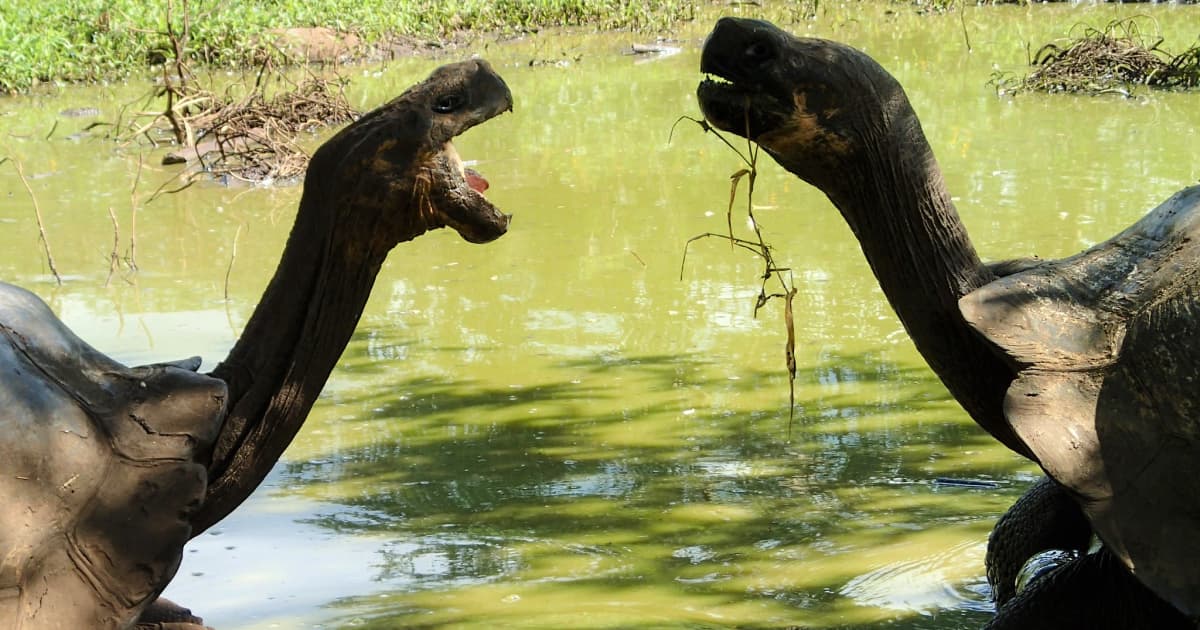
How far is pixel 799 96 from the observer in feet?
9.65

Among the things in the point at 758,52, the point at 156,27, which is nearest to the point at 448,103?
the point at 758,52

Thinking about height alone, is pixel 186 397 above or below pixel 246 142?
below

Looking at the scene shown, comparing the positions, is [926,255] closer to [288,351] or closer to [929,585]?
[929,585]

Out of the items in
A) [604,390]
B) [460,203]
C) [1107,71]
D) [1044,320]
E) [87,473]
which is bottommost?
[604,390]

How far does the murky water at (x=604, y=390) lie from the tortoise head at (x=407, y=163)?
1.11 meters

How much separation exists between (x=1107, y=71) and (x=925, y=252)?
8918 millimetres

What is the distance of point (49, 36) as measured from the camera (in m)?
13.1

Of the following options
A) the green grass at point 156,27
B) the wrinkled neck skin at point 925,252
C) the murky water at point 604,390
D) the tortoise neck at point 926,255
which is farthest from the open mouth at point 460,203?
the green grass at point 156,27

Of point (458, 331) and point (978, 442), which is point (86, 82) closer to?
point (458, 331)

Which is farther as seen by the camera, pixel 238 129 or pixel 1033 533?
pixel 238 129

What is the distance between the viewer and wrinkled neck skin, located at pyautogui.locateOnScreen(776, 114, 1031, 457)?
3074 millimetres

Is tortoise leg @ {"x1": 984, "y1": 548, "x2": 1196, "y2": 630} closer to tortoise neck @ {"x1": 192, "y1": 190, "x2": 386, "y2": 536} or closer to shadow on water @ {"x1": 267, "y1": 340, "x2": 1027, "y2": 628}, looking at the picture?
shadow on water @ {"x1": 267, "y1": 340, "x2": 1027, "y2": 628}

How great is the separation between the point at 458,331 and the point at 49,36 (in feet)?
29.3

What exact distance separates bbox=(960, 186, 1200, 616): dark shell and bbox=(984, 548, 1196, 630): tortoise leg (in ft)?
0.81
